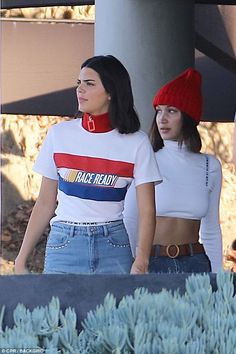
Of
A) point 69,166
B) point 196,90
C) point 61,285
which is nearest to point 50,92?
point 196,90

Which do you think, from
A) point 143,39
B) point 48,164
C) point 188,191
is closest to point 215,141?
point 143,39

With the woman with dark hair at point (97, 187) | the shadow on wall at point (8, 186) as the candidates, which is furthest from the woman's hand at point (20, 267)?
the shadow on wall at point (8, 186)

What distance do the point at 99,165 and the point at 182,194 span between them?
735 mm

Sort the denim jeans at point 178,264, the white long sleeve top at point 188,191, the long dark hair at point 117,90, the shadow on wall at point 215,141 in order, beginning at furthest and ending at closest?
the shadow on wall at point 215,141
the white long sleeve top at point 188,191
the denim jeans at point 178,264
the long dark hair at point 117,90

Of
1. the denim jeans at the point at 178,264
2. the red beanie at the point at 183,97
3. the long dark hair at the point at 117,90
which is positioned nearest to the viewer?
the long dark hair at the point at 117,90

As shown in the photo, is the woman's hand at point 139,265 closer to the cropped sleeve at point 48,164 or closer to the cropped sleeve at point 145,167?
the cropped sleeve at point 145,167

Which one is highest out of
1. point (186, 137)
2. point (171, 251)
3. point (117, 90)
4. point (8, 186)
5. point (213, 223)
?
point (117, 90)

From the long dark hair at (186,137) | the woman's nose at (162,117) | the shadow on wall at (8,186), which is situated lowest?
the shadow on wall at (8,186)

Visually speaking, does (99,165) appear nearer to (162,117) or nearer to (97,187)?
(97,187)

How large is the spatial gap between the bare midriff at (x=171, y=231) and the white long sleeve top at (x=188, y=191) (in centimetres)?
3

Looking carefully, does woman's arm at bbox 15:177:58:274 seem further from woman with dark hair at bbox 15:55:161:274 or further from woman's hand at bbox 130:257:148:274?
woman's hand at bbox 130:257:148:274

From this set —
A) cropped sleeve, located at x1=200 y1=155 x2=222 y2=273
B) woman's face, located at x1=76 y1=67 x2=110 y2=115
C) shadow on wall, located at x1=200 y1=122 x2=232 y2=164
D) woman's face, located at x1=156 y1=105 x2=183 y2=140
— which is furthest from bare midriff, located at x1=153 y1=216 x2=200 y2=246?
shadow on wall, located at x1=200 y1=122 x2=232 y2=164

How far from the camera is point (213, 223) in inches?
231

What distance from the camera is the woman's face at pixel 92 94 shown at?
5.30 m
